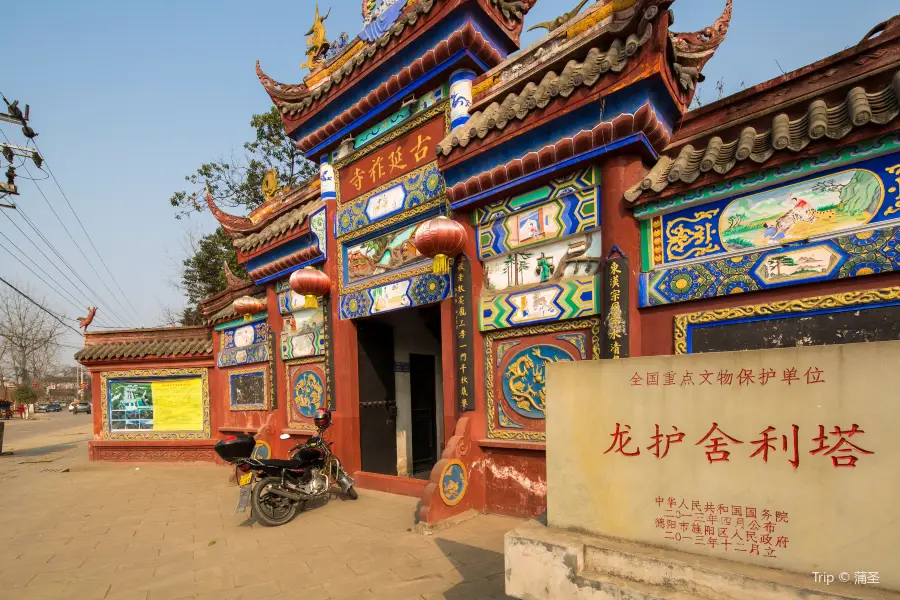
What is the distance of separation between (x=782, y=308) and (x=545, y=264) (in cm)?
215

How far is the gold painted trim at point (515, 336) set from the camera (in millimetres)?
4637

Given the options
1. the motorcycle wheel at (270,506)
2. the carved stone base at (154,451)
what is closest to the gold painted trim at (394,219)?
the motorcycle wheel at (270,506)

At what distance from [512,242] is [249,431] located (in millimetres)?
7252

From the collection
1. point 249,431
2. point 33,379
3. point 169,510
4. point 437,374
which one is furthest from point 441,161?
point 33,379

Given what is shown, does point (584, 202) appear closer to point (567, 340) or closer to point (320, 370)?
point (567, 340)

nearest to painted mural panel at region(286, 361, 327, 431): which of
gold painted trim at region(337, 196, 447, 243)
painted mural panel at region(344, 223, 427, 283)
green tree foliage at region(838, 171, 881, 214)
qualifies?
painted mural panel at region(344, 223, 427, 283)

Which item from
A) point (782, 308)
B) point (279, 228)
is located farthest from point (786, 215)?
point (279, 228)

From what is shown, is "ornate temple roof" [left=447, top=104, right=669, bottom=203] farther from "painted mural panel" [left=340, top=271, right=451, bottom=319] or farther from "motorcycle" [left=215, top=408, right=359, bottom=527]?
"motorcycle" [left=215, top=408, right=359, bottom=527]

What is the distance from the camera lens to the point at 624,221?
4.43m

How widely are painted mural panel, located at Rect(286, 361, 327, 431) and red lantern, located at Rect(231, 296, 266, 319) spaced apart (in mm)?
1536

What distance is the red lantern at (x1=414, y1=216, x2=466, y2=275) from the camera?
546cm

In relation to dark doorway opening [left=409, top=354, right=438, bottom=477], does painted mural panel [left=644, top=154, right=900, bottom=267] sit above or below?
above

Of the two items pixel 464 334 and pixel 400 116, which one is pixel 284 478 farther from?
pixel 400 116

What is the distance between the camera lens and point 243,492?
551cm
